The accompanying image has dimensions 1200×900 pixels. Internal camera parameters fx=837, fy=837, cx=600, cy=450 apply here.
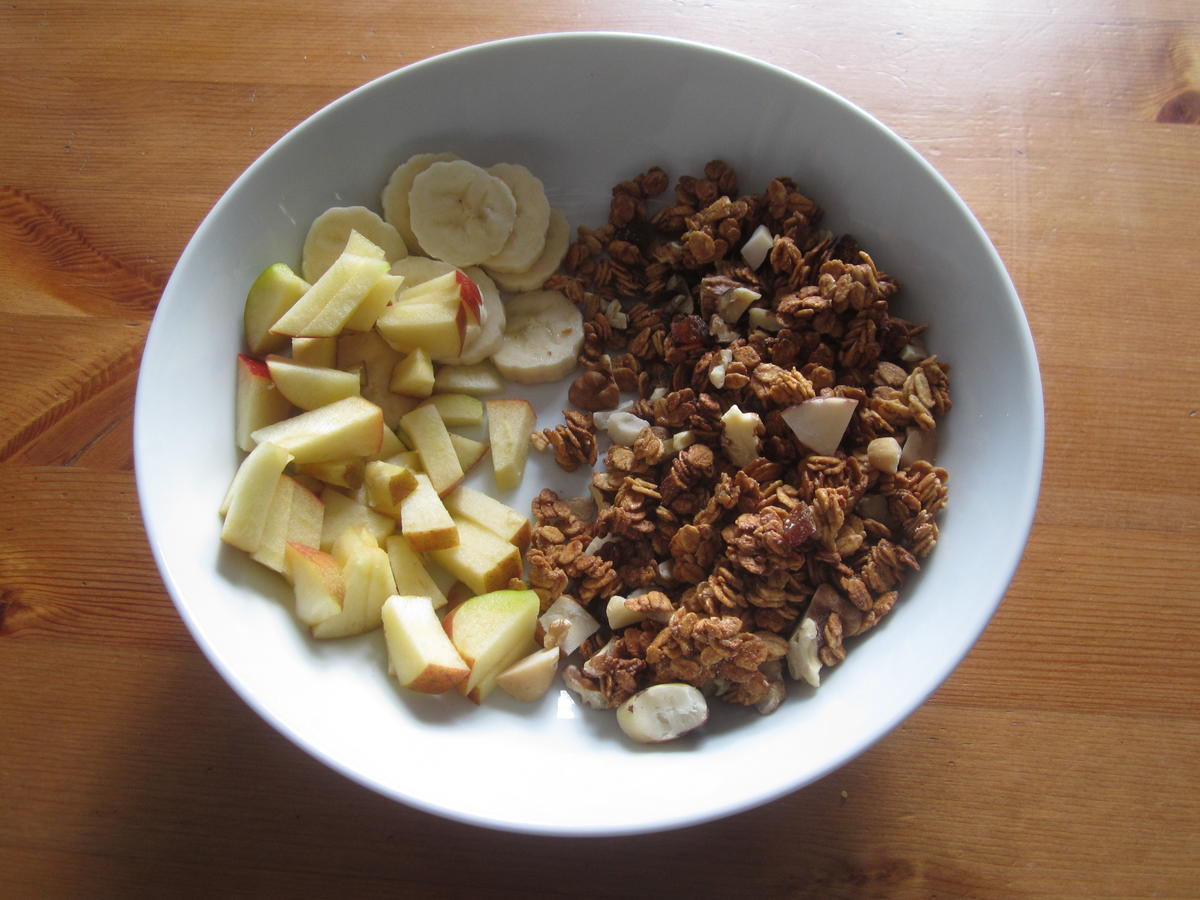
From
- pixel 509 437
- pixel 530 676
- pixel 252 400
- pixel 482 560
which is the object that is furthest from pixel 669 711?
pixel 252 400

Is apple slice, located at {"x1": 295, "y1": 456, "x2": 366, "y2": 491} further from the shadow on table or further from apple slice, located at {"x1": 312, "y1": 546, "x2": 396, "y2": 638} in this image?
the shadow on table

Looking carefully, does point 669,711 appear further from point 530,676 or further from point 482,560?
point 482,560

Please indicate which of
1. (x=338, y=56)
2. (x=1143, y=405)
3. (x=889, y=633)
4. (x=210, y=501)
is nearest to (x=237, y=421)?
(x=210, y=501)

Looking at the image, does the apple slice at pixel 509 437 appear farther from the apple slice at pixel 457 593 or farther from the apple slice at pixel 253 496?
the apple slice at pixel 253 496

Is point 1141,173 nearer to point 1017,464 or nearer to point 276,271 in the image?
point 1017,464

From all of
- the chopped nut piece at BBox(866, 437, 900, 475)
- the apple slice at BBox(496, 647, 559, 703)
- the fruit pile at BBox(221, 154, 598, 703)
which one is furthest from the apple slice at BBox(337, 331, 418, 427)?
the chopped nut piece at BBox(866, 437, 900, 475)

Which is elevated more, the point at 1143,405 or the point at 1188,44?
the point at 1188,44

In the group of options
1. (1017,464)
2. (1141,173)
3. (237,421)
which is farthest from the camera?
(1141,173)
